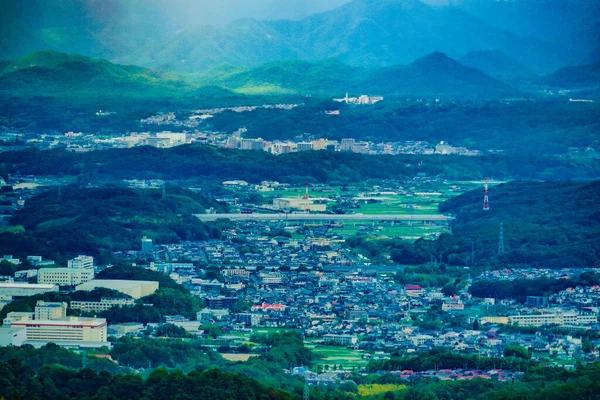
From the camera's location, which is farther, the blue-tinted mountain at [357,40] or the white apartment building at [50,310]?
the blue-tinted mountain at [357,40]

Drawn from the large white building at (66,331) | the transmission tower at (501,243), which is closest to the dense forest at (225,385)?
the large white building at (66,331)

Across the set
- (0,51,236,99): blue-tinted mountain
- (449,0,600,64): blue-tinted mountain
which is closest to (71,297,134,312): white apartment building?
(0,51,236,99): blue-tinted mountain

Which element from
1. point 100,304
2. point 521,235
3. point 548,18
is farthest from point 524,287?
point 548,18

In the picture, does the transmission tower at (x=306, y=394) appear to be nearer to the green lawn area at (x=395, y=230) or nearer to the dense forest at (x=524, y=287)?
the dense forest at (x=524, y=287)

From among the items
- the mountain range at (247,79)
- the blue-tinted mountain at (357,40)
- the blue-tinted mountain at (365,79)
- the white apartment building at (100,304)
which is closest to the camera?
the white apartment building at (100,304)

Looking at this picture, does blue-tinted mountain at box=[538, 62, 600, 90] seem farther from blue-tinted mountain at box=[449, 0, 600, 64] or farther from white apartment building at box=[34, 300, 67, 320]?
white apartment building at box=[34, 300, 67, 320]

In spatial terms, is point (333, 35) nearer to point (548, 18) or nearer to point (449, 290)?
point (548, 18)

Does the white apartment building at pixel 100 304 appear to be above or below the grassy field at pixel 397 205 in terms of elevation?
below
